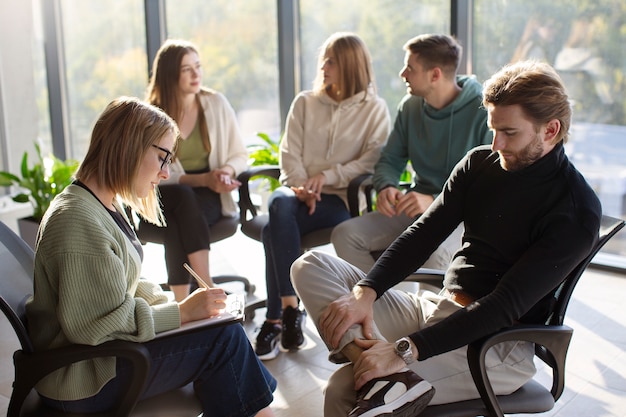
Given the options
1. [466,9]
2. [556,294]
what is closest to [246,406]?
[556,294]

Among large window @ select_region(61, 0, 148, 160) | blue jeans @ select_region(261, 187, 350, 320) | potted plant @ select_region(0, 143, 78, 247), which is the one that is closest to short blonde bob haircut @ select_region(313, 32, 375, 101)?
blue jeans @ select_region(261, 187, 350, 320)

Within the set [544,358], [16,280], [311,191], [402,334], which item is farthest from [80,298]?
[311,191]

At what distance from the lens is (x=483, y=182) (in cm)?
221

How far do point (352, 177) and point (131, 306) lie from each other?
184 centimetres

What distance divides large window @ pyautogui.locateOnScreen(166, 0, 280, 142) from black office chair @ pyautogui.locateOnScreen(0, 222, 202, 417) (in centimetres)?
382

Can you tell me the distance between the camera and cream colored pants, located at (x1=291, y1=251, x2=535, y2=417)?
194cm

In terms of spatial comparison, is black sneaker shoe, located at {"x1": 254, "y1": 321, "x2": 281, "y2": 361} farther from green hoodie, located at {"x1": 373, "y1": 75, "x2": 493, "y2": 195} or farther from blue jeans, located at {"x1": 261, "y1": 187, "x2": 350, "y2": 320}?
green hoodie, located at {"x1": 373, "y1": 75, "x2": 493, "y2": 195}

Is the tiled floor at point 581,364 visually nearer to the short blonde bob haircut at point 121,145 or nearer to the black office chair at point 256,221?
the black office chair at point 256,221

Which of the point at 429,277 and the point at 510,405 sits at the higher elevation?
the point at 429,277

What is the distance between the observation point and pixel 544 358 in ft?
6.61

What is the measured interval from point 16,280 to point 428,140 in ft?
6.38

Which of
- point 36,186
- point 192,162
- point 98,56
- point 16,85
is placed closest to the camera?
point 192,162

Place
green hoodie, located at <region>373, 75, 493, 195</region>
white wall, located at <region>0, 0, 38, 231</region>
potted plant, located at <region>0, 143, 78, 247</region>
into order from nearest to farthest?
green hoodie, located at <region>373, 75, 493, 195</region>
potted plant, located at <region>0, 143, 78, 247</region>
white wall, located at <region>0, 0, 38, 231</region>

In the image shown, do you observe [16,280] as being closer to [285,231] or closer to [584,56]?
[285,231]
